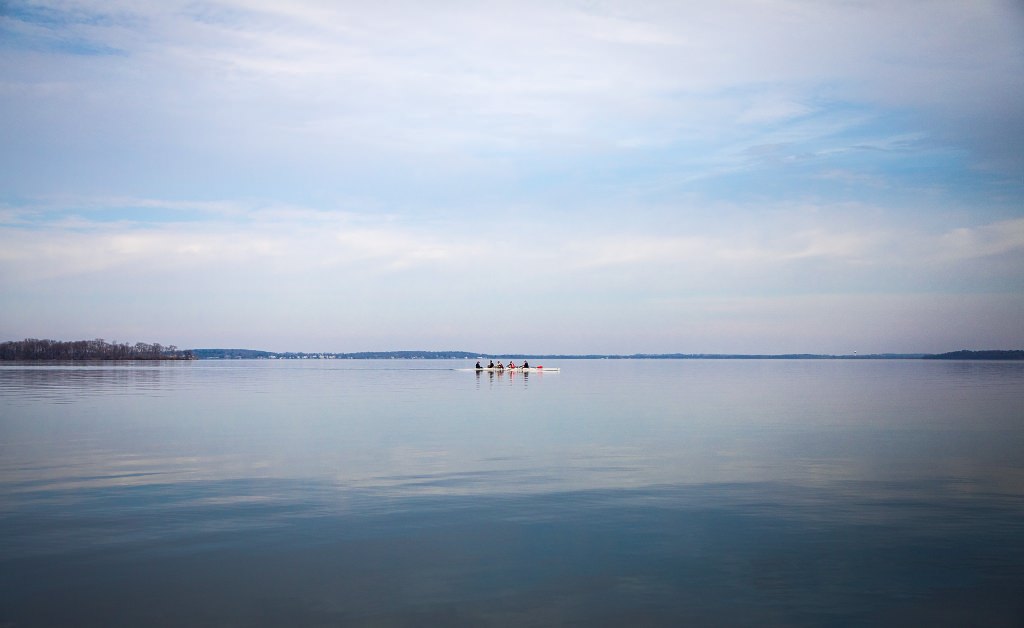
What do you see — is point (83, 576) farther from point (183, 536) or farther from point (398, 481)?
point (398, 481)

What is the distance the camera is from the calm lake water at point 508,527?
9383 millimetres

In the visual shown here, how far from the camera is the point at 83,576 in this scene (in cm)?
1028

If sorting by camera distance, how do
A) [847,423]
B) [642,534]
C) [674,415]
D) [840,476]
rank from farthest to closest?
[674,415] → [847,423] → [840,476] → [642,534]

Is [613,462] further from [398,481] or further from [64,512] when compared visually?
[64,512]

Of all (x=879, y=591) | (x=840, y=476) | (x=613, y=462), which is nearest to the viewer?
(x=879, y=591)

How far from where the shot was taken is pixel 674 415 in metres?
34.4

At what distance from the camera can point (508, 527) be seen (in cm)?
1314

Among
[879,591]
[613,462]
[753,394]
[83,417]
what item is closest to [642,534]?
[879,591]

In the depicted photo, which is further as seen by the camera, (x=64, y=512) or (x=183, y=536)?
(x=64, y=512)

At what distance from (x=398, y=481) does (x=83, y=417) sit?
68.4 ft

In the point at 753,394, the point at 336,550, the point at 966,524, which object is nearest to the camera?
the point at 336,550

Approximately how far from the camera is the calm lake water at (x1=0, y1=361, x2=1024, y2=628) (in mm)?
9383

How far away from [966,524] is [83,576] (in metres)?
14.5

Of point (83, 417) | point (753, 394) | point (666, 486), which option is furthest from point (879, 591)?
point (753, 394)
